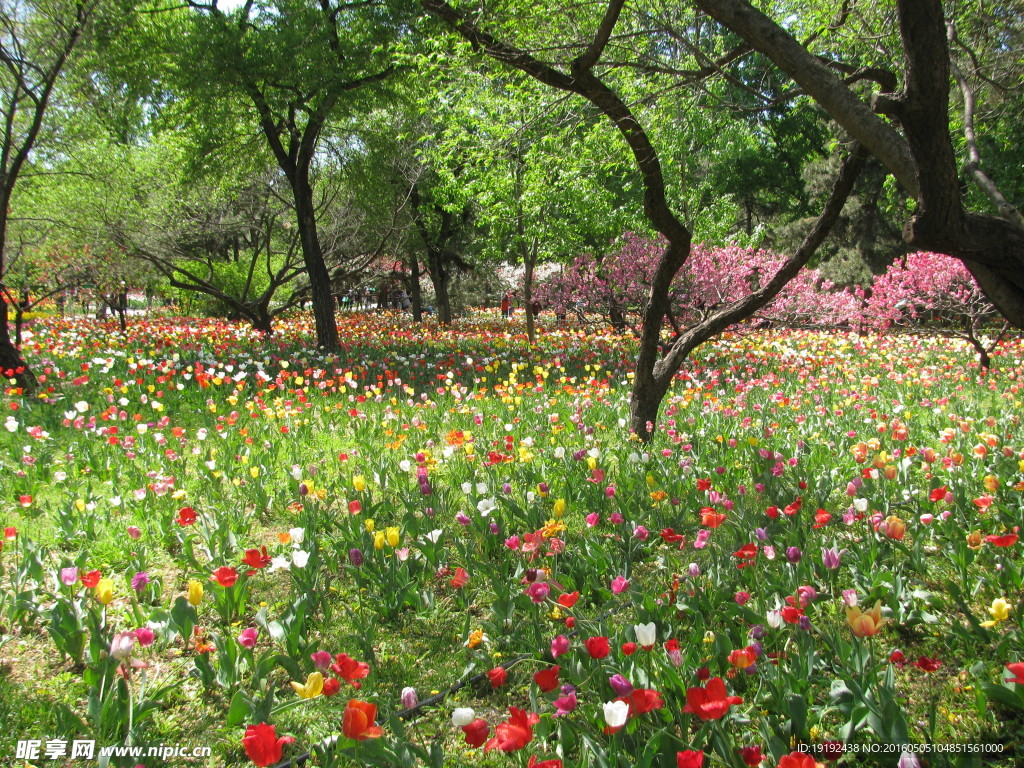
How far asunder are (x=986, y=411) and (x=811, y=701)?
16.4 feet

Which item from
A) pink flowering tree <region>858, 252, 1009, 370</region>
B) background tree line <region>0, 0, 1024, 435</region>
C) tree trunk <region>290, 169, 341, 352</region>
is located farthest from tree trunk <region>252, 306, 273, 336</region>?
pink flowering tree <region>858, 252, 1009, 370</region>

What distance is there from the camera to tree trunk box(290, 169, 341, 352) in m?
10.8

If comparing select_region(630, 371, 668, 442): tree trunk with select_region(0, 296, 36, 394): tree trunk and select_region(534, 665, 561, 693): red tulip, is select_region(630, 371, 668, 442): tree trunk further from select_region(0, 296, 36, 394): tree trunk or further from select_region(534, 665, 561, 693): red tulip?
select_region(0, 296, 36, 394): tree trunk

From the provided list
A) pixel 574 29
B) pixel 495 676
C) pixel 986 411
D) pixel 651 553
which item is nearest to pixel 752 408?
pixel 986 411

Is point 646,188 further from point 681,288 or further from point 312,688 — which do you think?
point 681,288

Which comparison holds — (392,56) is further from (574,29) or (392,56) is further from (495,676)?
(495,676)

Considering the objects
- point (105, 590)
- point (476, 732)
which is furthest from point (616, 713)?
point (105, 590)

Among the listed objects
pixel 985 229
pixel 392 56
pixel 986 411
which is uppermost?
pixel 392 56

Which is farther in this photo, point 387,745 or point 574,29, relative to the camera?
point 574,29

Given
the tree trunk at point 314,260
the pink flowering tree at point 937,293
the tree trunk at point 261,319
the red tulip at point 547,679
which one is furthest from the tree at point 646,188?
the tree trunk at point 261,319

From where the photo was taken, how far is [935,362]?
8961 mm

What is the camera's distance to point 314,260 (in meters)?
11.1

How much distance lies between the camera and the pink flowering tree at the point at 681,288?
1166cm

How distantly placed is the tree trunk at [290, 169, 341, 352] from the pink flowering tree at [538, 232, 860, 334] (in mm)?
4444
